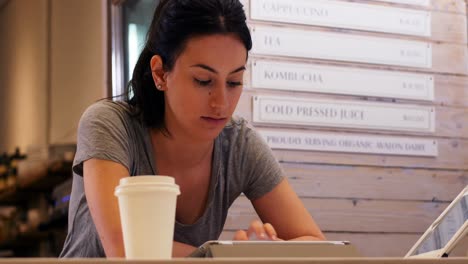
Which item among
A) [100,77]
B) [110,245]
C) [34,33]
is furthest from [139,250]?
[34,33]

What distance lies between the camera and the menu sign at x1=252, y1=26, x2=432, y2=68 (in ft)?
10.2

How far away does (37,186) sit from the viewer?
5680 millimetres

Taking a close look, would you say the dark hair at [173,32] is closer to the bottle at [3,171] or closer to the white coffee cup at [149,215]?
the white coffee cup at [149,215]

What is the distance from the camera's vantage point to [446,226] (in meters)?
1.62

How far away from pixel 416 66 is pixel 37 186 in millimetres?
3245

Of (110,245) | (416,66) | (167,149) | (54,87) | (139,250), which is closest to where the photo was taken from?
(139,250)

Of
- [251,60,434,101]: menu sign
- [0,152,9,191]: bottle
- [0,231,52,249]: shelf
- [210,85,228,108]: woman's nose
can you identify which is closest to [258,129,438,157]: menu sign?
[251,60,434,101]: menu sign

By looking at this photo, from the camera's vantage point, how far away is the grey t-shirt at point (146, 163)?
5.34 feet

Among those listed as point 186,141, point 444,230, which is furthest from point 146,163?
point 444,230

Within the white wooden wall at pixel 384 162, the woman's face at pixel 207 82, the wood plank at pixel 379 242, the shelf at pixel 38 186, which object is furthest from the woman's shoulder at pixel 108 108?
the shelf at pixel 38 186

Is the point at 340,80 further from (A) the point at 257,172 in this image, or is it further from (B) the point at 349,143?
(A) the point at 257,172

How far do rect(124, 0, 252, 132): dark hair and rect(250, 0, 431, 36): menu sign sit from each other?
4.37 feet

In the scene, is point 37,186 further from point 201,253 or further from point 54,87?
point 201,253

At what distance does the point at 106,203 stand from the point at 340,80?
6.40ft
